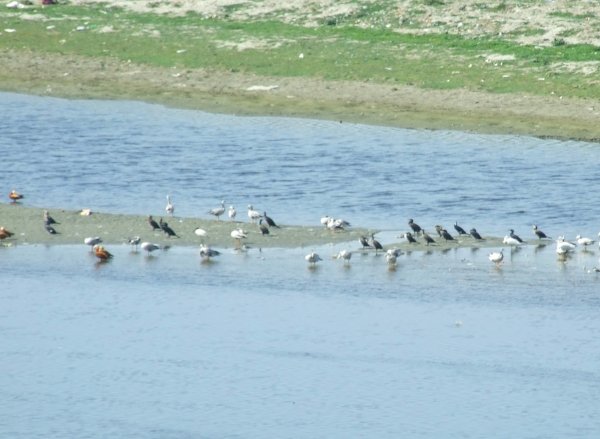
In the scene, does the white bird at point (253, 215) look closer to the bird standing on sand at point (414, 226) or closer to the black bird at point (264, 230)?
the black bird at point (264, 230)

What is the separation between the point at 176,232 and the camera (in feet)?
78.5

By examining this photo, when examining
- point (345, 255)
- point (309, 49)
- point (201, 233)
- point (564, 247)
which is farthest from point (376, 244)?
point (309, 49)

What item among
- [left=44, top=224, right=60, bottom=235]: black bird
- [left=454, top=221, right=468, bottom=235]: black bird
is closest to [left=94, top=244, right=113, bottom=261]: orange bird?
[left=44, top=224, right=60, bottom=235]: black bird

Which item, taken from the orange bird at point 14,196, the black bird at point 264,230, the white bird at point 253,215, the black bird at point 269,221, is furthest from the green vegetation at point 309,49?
the black bird at point 264,230

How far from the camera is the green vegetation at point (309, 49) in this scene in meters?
34.7

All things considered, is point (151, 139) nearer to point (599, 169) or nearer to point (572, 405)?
point (599, 169)

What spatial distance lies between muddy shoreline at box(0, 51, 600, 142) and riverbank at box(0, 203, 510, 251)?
31.6 ft

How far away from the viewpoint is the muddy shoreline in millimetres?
32469

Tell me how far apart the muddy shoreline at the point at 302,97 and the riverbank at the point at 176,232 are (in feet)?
31.6

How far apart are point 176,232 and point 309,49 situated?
50.6 ft

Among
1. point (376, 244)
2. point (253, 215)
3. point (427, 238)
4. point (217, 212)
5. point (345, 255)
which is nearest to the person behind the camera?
point (345, 255)

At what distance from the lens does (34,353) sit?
1820 centimetres

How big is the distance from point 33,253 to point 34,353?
5.04m

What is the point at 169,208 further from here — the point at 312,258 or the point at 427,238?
the point at 427,238
